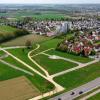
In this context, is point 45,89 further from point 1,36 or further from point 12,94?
point 1,36

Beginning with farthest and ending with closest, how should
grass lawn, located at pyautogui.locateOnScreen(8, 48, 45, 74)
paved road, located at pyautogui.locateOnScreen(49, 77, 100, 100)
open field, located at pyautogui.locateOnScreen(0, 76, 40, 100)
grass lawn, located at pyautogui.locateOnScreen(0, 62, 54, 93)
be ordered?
1. grass lawn, located at pyautogui.locateOnScreen(8, 48, 45, 74)
2. grass lawn, located at pyautogui.locateOnScreen(0, 62, 54, 93)
3. open field, located at pyautogui.locateOnScreen(0, 76, 40, 100)
4. paved road, located at pyautogui.locateOnScreen(49, 77, 100, 100)

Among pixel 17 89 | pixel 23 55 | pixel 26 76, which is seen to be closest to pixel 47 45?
pixel 23 55

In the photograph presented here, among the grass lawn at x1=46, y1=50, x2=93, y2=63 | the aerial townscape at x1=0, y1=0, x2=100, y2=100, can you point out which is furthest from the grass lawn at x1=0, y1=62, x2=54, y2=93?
the grass lawn at x1=46, y1=50, x2=93, y2=63

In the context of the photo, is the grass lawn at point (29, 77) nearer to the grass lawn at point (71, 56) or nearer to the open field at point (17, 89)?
the open field at point (17, 89)

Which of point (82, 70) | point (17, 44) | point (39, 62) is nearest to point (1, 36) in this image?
point (17, 44)

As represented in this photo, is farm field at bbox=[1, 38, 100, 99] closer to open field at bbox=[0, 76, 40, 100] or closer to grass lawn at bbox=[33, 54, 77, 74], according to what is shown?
grass lawn at bbox=[33, 54, 77, 74]

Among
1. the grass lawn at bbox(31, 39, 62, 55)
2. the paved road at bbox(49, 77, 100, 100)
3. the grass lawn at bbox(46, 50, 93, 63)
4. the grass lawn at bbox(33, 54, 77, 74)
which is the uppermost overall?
the paved road at bbox(49, 77, 100, 100)
